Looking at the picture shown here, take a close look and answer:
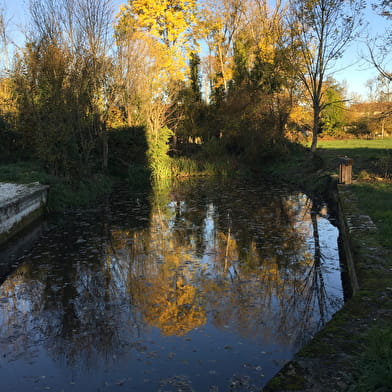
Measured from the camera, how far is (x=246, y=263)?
737 centimetres

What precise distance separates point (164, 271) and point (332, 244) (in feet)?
12.7

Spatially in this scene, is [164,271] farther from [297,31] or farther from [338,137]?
[338,137]

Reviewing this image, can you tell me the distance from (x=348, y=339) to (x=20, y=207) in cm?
891

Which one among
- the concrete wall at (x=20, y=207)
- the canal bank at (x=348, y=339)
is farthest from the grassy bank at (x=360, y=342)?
the concrete wall at (x=20, y=207)

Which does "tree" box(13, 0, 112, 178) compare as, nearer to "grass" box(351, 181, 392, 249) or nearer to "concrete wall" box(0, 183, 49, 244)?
"concrete wall" box(0, 183, 49, 244)

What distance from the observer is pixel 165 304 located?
5.61 meters

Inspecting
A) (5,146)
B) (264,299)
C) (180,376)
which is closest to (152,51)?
(5,146)

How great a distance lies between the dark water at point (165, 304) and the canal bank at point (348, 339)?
0.63 m

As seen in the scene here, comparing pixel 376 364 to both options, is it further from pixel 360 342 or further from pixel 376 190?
pixel 376 190

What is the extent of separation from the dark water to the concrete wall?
0.80 metres

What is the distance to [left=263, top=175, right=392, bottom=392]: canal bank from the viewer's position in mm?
2949

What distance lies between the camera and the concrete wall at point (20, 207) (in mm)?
9164

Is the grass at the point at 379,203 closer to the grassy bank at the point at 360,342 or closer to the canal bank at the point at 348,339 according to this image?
the grassy bank at the point at 360,342

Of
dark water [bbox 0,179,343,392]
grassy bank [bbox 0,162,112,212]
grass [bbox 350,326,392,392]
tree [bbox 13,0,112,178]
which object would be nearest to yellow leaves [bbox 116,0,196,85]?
tree [bbox 13,0,112,178]
